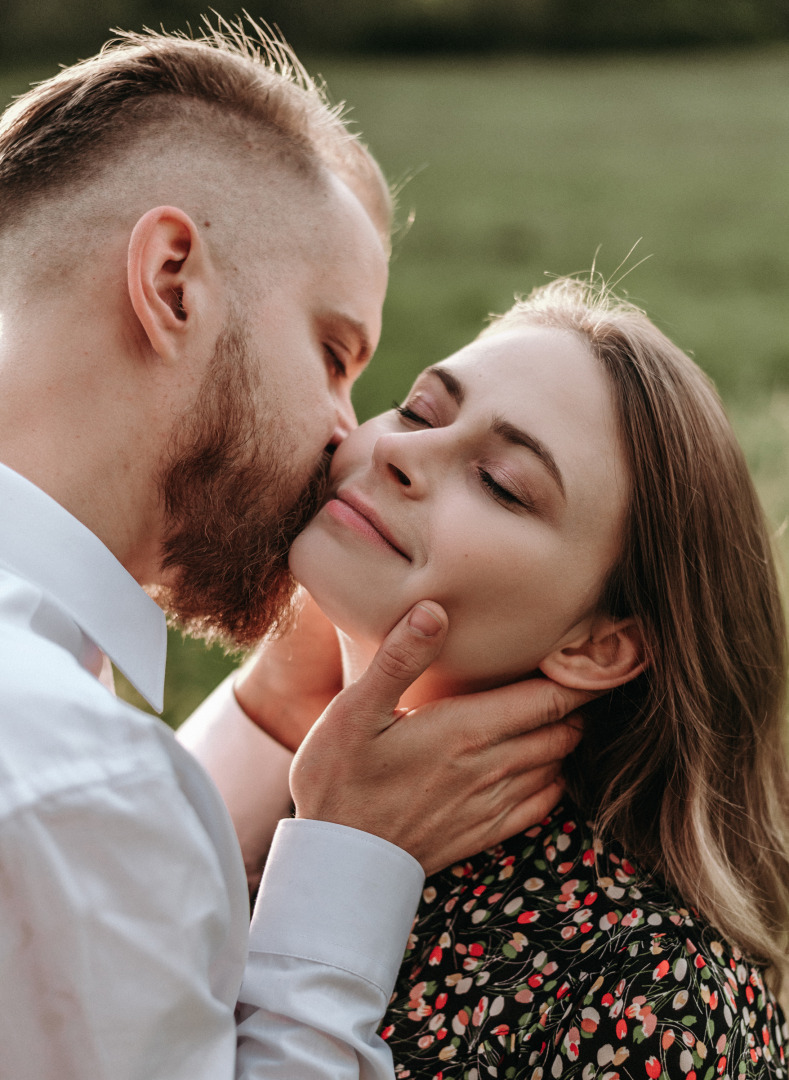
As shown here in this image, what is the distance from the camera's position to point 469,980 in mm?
2078

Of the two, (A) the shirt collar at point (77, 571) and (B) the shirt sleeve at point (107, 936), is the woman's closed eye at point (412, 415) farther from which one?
(B) the shirt sleeve at point (107, 936)

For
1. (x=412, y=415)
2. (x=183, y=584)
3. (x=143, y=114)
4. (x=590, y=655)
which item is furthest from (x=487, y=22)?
(x=590, y=655)

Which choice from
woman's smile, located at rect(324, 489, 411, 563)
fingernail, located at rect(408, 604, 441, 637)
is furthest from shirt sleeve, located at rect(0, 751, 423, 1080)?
woman's smile, located at rect(324, 489, 411, 563)

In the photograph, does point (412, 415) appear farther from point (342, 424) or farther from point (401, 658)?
point (401, 658)

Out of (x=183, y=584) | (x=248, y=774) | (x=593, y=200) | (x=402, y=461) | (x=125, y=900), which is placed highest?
(x=402, y=461)

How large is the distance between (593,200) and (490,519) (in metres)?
15.0

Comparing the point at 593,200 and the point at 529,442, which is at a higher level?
the point at 529,442

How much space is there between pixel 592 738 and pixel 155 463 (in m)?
1.20

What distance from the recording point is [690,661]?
2238 millimetres

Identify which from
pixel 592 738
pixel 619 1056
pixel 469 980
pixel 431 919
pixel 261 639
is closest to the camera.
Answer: pixel 619 1056

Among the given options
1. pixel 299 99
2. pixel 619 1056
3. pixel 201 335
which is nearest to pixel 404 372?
pixel 299 99

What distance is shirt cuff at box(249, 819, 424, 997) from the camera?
71.8 inches

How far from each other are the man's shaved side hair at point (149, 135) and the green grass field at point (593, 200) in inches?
108

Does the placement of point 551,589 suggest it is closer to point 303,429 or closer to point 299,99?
point 303,429
